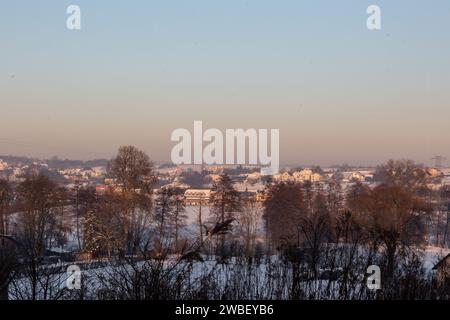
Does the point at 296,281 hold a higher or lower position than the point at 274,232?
higher

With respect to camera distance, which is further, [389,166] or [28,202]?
[389,166]

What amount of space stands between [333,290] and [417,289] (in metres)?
0.76

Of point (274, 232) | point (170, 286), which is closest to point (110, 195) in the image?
point (274, 232)

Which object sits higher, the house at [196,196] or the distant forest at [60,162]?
the distant forest at [60,162]

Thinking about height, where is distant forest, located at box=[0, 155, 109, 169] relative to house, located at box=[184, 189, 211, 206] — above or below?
above

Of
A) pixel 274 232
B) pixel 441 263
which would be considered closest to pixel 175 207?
pixel 274 232

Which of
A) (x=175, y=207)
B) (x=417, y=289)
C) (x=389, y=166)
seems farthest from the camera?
(x=389, y=166)
